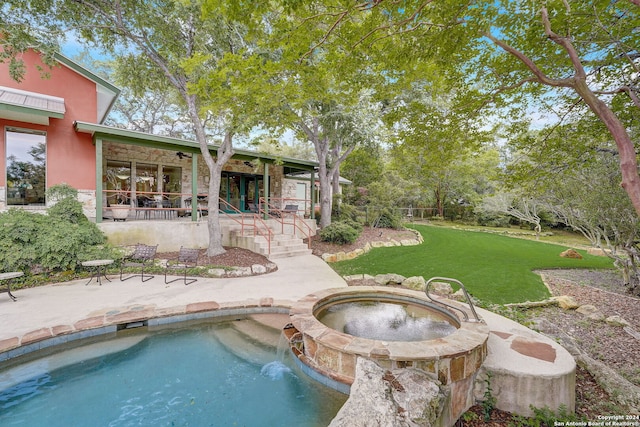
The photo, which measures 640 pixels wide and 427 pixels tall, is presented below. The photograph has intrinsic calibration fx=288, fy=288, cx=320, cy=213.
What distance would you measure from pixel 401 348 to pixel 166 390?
2.53 metres

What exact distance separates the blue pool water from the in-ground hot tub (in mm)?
294

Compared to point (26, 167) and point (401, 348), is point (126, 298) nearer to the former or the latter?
point (401, 348)

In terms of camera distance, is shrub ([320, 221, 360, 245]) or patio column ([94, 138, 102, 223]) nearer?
patio column ([94, 138, 102, 223])

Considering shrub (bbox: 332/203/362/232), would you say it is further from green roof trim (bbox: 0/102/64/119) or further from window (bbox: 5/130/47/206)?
window (bbox: 5/130/47/206)

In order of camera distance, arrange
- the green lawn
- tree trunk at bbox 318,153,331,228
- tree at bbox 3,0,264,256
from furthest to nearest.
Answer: tree trunk at bbox 318,153,331,228 < tree at bbox 3,0,264,256 < the green lawn

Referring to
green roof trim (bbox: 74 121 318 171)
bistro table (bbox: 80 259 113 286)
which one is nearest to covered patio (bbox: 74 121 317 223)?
green roof trim (bbox: 74 121 318 171)

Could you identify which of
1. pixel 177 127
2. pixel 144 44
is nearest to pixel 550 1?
pixel 144 44

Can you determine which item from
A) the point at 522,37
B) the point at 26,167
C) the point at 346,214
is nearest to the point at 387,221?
the point at 346,214

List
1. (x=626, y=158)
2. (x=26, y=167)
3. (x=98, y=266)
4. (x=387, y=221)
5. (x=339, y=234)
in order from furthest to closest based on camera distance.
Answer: (x=387, y=221)
(x=339, y=234)
(x=26, y=167)
(x=98, y=266)
(x=626, y=158)

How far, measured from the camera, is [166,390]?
309 centimetres

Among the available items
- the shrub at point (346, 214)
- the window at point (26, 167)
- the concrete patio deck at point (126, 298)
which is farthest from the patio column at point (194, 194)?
the shrub at point (346, 214)

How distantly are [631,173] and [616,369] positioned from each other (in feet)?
8.46

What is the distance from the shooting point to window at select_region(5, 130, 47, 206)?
787cm

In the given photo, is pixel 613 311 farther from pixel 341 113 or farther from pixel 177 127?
pixel 177 127
